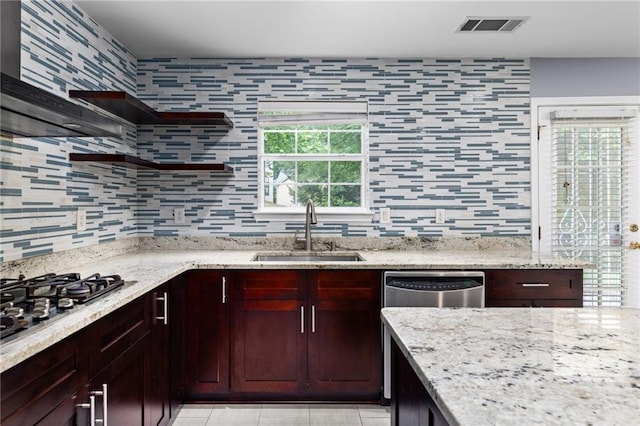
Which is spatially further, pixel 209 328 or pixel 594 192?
pixel 594 192

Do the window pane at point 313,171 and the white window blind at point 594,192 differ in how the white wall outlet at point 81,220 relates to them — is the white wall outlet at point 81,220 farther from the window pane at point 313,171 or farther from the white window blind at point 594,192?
the white window blind at point 594,192

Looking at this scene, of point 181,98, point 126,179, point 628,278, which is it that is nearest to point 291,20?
point 181,98

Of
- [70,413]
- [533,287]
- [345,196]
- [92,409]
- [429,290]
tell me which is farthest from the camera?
[345,196]

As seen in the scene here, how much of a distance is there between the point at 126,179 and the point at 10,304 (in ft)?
6.12

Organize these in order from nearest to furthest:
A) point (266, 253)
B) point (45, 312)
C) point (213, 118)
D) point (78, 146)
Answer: point (45, 312) < point (78, 146) < point (213, 118) < point (266, 253)

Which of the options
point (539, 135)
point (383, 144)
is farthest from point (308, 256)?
point (539, 135)

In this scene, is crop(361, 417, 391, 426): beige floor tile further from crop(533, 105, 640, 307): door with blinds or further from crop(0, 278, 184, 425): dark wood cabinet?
crop(533, 105, 640, 307): door with blinds

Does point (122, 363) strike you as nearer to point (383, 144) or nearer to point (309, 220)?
point (309, 220)

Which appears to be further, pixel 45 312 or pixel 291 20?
pixel 291 20

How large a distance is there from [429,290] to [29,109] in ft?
6.99

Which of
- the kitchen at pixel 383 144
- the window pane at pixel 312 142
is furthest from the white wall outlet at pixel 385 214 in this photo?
the window pane at pixel 312 142

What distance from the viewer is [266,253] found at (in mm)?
3215

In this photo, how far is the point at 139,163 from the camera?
273cm

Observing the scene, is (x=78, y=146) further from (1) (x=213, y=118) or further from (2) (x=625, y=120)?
(2) (x=625, y=120)
